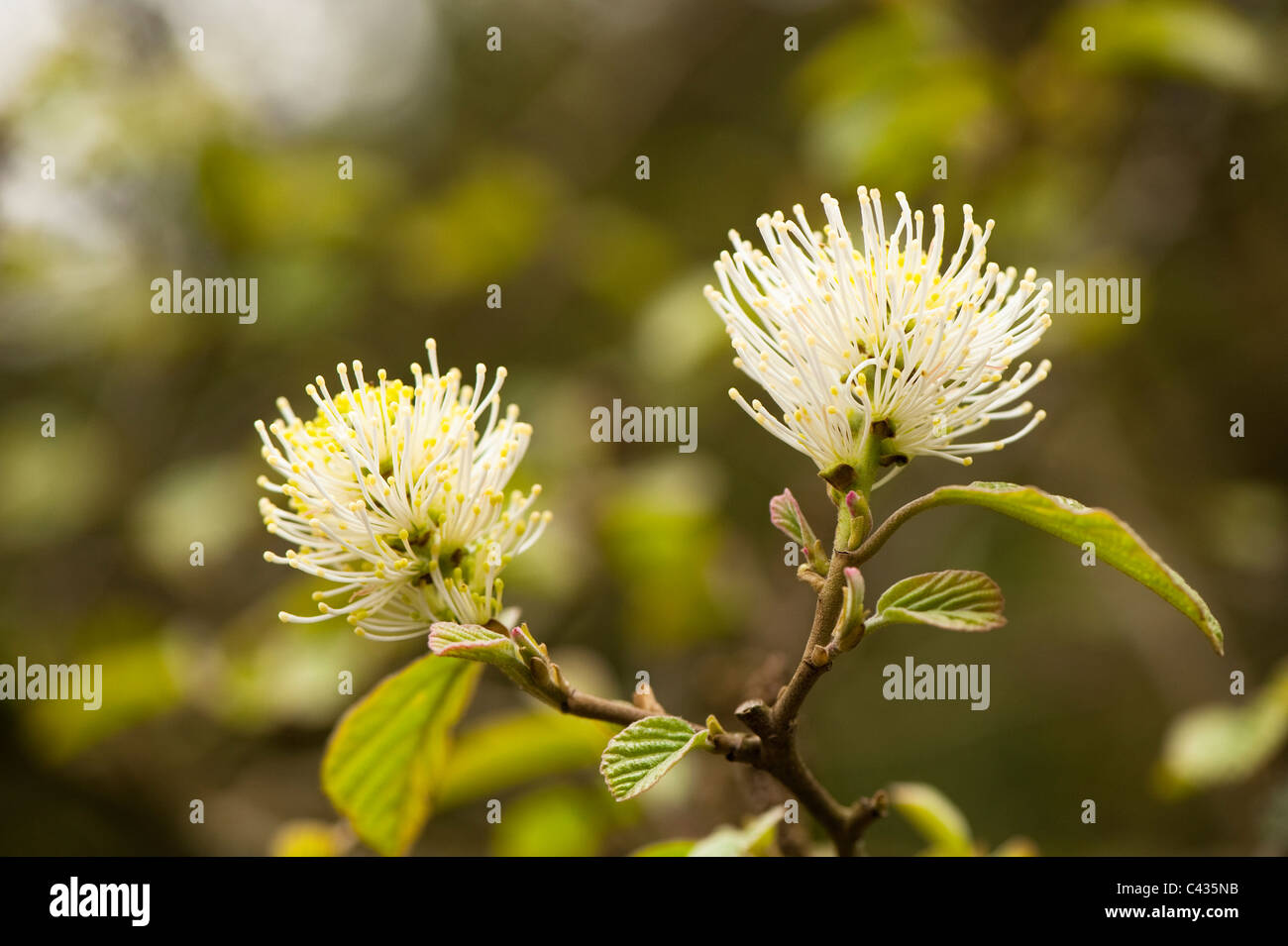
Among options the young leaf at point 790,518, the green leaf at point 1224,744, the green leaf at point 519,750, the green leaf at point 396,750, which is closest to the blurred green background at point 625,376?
the green leaf at point 519,750

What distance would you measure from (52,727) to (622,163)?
2544 mm

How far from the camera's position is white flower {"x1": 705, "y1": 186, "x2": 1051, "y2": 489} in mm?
889

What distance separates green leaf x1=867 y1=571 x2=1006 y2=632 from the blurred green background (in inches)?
32.1

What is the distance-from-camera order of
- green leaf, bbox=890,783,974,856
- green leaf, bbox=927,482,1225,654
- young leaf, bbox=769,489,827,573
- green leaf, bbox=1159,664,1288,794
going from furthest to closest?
1. green leaf, bbox=1159,664,1288,794
2. green leaf, bbox=890,783,974,856
3. young leaf, bbox=769,489,827,573
4. green leaf, bbox=927,482,1225,654

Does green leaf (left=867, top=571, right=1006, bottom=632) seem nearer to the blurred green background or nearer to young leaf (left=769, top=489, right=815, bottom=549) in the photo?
young leaf (left=769, top=489, right=815, bottom=549)

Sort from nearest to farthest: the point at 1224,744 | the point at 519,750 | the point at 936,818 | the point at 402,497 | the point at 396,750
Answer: the point at 402,497
the point at 396,750
the point at 936,818
the point at 1224,744
the point at 519,750

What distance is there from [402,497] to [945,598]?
1.55 feet

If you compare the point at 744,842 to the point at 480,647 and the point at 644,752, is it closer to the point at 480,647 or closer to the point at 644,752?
the point at 644,752

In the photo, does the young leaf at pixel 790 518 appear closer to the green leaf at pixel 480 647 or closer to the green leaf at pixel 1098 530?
the green leaf at pixel 1098 530

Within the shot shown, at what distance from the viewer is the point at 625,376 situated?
9.68 ft

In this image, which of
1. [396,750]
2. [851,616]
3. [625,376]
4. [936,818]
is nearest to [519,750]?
[396,750]

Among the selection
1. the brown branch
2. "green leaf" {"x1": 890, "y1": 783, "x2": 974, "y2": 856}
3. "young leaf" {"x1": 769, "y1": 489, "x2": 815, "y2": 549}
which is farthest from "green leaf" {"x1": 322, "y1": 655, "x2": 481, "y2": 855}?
"green leaf" {"x1": 890, "y1": 783, "x2": 974, "y2": 856}

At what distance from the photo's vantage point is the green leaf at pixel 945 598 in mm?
845

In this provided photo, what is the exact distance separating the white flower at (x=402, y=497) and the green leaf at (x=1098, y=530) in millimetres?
376
